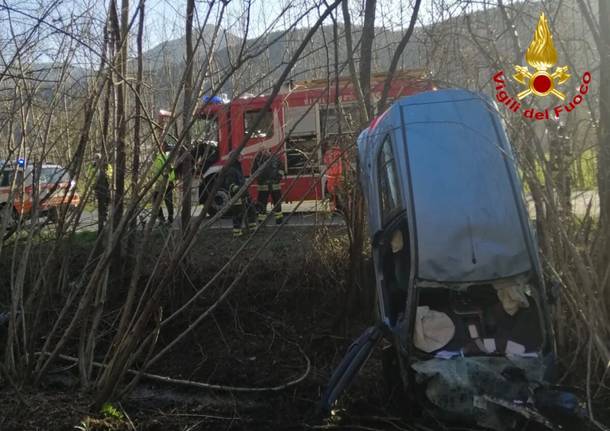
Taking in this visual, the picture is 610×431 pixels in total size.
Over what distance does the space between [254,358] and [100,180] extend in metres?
2.03

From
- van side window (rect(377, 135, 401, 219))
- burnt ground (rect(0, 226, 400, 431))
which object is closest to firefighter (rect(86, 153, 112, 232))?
burnt ground (rect(0, 226, 400, 431))

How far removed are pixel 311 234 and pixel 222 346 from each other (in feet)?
5.49

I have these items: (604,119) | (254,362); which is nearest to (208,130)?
(254,362)

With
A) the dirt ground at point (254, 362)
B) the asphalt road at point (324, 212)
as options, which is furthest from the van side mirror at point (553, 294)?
the dirt ground at point (254, 362)

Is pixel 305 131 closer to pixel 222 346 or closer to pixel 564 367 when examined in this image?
pixel 222 346

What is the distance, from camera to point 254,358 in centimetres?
532

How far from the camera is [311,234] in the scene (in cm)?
666

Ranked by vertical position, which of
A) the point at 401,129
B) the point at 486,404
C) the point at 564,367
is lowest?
the point at 564,367

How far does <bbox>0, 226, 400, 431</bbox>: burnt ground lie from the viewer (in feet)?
12.4

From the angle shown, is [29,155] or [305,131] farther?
[305,131]

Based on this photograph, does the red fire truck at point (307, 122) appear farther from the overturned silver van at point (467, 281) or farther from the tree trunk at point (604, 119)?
the tree trunk at point (604, 119)

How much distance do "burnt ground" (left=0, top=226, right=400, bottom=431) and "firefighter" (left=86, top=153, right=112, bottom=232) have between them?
3.40 feet

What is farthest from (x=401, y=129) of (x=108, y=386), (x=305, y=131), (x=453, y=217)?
(x=305, y=131)

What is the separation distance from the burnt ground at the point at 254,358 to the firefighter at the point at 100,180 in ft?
3.40
